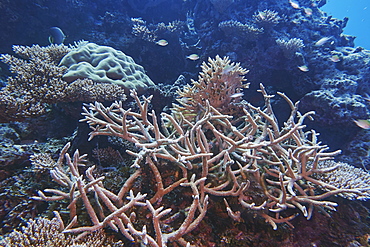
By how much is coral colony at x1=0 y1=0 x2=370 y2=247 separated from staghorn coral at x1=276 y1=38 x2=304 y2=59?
0.04 m

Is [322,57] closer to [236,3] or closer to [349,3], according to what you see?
[236,3]

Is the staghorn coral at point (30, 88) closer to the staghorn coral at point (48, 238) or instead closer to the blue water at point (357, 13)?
the staghorn coral at point (48, 238)

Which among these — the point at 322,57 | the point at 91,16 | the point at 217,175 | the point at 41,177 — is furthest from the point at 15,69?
the point at 322,57

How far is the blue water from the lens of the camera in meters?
81.9

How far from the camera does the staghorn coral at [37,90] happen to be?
3.10 metres

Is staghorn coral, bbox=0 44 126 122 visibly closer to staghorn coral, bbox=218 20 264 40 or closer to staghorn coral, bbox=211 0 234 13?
staghorn coral, bbox=218 20 264 40

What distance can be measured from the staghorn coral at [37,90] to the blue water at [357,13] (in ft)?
374

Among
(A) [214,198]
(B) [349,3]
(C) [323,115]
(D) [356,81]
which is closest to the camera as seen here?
(A) [214,198]

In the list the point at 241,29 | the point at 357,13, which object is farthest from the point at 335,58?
the point at 357,13

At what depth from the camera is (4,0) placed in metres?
6.46

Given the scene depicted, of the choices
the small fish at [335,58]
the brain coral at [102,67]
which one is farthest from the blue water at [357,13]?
the brain coral at [102,67]

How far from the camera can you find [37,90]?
338 cm

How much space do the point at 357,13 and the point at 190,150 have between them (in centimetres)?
13219

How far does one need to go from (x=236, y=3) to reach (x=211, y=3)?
1.02m
